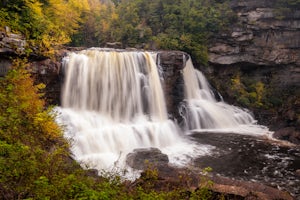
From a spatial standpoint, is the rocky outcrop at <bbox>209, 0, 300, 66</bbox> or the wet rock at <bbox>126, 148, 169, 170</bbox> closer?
the wet rock at <bbox>126, 148, 169, 170</bbox>

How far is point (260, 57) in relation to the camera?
27.5 metres

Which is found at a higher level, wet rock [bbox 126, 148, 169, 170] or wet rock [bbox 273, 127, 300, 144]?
wet rock [bbox 126, 148, 169, 170]

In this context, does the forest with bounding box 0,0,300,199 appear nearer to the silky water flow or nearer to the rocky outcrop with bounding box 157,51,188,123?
the silky water flow

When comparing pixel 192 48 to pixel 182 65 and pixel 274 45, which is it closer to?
pixel 182 65

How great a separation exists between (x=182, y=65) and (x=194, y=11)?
9.79 m

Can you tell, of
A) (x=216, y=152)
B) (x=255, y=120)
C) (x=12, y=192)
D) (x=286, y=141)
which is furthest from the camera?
(x=255, y=120)

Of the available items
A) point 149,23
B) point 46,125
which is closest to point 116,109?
point 46,125

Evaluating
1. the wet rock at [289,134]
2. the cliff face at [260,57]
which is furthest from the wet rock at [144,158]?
the cliff face at [260,57]

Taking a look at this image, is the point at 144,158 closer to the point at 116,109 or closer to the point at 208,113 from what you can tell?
the point at 116,109

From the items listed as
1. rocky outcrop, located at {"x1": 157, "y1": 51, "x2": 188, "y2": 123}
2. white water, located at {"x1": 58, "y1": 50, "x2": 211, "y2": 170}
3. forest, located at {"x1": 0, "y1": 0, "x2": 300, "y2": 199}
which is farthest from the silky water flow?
forest, located at {"x1": 0, "y1": 0, "x2": 300, "y2": 199}

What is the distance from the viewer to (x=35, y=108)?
11484 millimetres

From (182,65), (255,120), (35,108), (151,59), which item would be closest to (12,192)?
(35,108)

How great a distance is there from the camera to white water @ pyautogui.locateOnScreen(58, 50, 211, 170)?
48.7 feet

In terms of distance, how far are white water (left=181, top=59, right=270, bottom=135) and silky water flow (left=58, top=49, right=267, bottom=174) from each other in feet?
0.29
